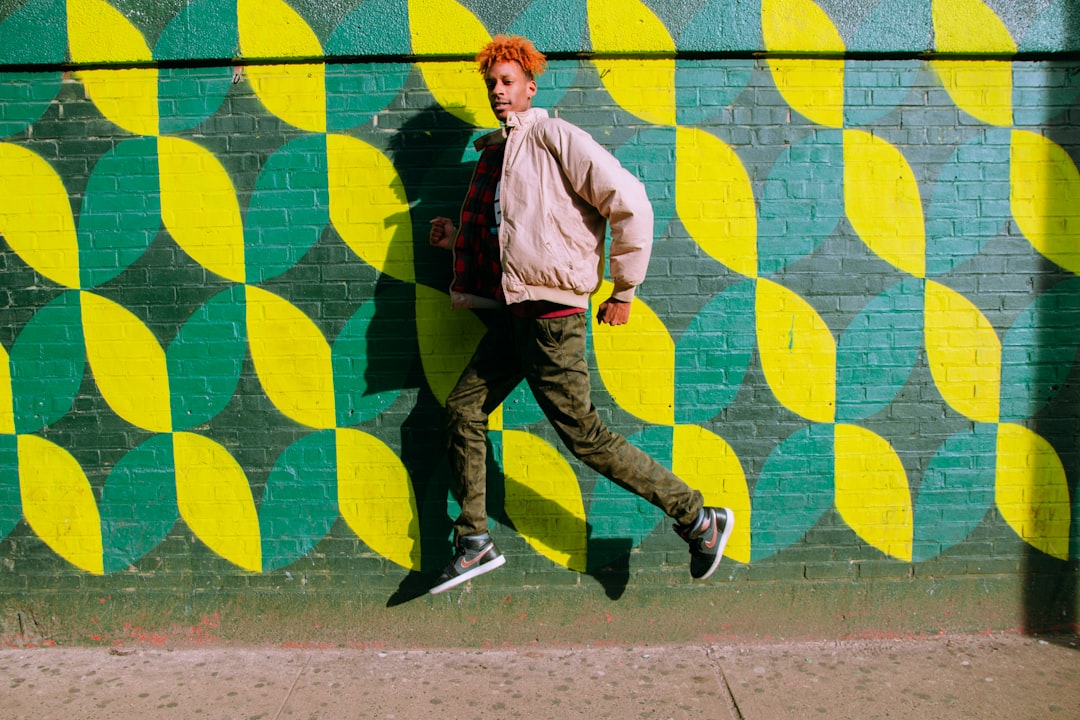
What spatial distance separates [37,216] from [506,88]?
227 cm

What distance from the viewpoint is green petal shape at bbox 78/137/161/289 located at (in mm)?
3883

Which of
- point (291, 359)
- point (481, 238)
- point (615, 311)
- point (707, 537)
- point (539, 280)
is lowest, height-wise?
point (707, 537)

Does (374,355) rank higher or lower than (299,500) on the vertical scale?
higher

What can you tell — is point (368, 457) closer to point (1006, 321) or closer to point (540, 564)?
point (540, 564)

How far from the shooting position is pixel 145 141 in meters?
3.88

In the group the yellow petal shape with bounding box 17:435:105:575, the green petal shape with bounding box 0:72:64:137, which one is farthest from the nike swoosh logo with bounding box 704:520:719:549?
the green petal shape with bounding box 0:72:64:137

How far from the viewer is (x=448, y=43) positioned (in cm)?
380

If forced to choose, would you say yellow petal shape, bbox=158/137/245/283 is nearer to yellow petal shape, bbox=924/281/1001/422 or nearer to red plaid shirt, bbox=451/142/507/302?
red plaid shirt, bbox=451/142/507/302

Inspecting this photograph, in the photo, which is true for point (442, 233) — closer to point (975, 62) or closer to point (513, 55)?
point (513, 55)

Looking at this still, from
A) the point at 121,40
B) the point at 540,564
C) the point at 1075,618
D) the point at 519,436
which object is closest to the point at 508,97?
the point at 519,436

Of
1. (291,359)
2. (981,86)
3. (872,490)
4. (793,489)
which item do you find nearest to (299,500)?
(291,359)

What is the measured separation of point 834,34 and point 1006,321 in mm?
1537

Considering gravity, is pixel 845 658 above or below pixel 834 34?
below

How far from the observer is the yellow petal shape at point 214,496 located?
13.0 feet
